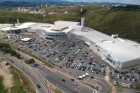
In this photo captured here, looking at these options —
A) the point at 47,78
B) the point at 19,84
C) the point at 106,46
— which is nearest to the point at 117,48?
the point at 106,46

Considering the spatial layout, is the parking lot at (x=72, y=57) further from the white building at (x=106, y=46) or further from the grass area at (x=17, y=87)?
the grass area at (x=17, y=87)

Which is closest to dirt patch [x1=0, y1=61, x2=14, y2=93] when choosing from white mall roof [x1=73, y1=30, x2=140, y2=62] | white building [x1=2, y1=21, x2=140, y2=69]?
white building [x1=2, y1=21, x2=140, y2=69]

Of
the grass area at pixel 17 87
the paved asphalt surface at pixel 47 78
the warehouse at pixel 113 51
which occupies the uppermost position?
the warehouse at pixel 113 51

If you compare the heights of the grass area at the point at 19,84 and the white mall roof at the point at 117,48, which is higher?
the white mall roof at the point at 117,48

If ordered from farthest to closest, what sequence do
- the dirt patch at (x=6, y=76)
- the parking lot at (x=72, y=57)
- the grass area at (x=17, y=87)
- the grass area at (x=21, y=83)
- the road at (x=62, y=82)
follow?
the parking lot at (x=72, y=57) < the dirt patch at (x=6, y=76) < the grass area at (x=21, y=83) < the grass area at (x=17, y=87) < the road at (x=62, y=82)

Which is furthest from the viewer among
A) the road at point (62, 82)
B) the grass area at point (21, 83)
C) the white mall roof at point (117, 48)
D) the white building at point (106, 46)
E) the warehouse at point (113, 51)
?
the white mall roof at point (117, 48)

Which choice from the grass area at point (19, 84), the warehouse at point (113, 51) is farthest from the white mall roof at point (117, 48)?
the grass area at point (19, 84)

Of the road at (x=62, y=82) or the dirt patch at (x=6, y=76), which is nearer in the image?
the road at (x=62, y=82)
